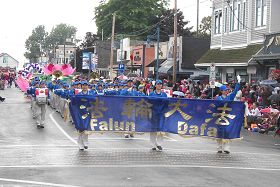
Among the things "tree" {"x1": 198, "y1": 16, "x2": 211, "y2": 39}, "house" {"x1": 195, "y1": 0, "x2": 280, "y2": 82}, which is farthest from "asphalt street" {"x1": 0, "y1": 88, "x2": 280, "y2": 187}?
"tree" {"x1": 198, "y1": 16, "x2": 211, "y2": 39}

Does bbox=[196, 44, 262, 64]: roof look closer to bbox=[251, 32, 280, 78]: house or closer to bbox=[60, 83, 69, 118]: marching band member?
bbox=[251, 32, 280, 78]: house

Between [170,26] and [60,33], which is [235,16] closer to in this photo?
[170,26]

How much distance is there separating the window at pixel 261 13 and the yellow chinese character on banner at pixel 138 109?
18.6 metres

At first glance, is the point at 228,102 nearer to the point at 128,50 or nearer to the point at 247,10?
the point at 247,10

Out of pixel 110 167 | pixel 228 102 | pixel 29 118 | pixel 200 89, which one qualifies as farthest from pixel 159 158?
pixel 200 89

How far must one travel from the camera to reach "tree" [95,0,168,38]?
8525cm

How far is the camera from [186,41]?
169ft

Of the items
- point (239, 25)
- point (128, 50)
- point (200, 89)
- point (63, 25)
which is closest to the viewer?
point (200, 89)

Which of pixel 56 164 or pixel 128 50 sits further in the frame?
pixel 128 50

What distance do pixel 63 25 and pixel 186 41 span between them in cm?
14940

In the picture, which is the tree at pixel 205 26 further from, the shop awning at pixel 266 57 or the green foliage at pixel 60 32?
the green foliage at pixel 60 32

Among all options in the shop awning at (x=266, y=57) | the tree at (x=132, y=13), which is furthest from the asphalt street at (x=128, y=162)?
the tree at (x=132, y=13)

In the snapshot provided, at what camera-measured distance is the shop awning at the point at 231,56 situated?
32.8m

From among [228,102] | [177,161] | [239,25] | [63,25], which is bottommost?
[177,161]
